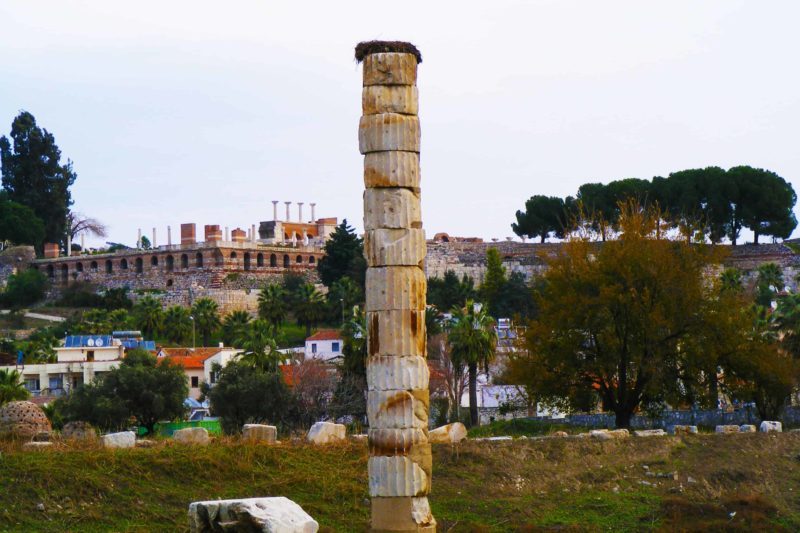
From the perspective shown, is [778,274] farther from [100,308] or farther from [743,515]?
[743,515]

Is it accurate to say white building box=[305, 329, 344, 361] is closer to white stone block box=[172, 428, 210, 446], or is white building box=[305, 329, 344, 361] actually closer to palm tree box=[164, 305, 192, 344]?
palm tree box=[164, 305, 192, 344]

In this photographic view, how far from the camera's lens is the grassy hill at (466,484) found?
62.0 feet

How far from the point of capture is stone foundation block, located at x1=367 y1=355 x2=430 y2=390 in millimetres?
16484

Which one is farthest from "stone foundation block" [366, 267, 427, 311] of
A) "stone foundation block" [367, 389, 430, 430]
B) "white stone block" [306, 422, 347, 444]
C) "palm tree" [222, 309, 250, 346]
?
"palm tree" [222, 309, 250, 346]

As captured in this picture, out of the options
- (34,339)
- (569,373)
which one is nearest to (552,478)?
(569,373)

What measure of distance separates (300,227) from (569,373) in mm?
67298

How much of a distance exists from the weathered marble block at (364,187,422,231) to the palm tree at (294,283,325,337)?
171 feet

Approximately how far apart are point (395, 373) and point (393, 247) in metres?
1.34

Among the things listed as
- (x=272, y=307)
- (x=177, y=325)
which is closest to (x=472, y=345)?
(x=177, y=325)

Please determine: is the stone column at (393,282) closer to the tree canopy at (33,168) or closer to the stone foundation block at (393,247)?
the stone foundation block at (393,247)

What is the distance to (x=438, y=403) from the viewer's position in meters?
47.0

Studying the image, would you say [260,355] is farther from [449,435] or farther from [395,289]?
[395,289]

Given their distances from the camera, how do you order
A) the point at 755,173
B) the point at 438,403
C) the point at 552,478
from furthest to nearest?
the point at 755,173
the point at 438,403
the point at 552,478

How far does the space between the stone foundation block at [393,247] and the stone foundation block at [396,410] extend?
1378 millimetres
